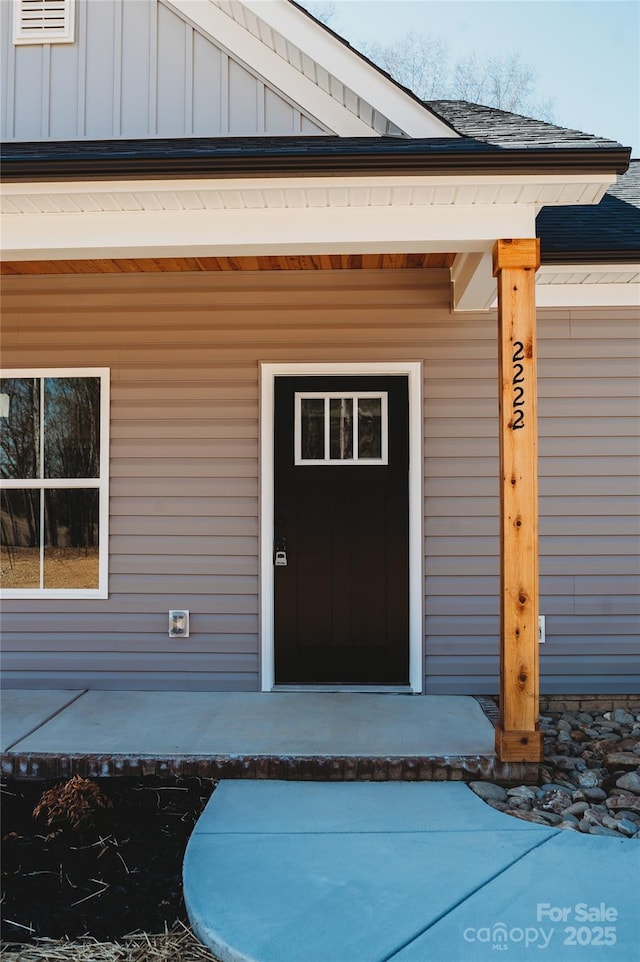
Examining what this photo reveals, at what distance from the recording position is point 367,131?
14.2 feet

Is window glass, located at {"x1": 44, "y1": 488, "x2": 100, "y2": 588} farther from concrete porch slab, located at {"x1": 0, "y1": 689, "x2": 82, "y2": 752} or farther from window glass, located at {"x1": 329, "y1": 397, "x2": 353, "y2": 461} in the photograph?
window glass, located at {"x1": 329, "y1": 397, "x2": 353, "y2": 461}

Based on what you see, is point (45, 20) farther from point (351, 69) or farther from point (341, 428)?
point (341, 428)

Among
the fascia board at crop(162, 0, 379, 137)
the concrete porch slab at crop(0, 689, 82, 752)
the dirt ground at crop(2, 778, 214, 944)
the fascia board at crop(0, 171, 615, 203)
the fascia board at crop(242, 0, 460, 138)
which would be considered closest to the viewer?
the dirt ground at crop(2, 778, 214, 944)

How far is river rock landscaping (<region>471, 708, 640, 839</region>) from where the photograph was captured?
9.69 feet

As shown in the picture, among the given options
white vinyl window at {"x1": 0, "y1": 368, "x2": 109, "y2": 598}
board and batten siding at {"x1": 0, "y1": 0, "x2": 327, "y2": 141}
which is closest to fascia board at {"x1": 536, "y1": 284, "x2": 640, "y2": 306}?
board and batten siding at {"x1": 0, "y1": 0, "x2": 327, "y2": 141}

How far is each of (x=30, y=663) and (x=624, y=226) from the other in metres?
4.60

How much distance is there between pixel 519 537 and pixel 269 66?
3.19 m

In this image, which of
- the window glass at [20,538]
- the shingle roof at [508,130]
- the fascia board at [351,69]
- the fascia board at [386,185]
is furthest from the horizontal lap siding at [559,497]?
the window glass at [20,538]

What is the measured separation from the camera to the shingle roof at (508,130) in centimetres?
332

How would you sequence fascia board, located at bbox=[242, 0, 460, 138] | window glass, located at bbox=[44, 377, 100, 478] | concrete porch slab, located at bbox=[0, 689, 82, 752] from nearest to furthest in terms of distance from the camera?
concrete porch slab, located at bbox=[0, 689, 82, 752], fascia board, located at bbox=[242, 0, 460, 138], window glass, located at bbox=[44, 377, 100, 478]

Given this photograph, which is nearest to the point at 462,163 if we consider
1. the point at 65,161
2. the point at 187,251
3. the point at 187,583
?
the point at 187,251

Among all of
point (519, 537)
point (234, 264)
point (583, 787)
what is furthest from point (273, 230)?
point (583, 787)

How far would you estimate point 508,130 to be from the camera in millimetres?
4082

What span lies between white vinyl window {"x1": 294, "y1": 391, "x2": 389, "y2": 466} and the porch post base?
6.25ft
